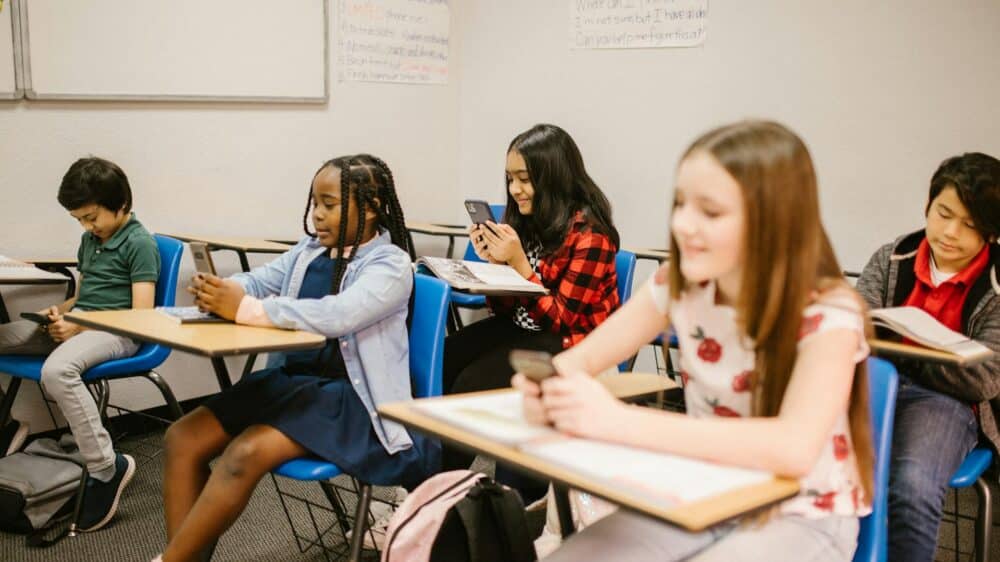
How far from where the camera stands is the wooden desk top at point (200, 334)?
4.81ft

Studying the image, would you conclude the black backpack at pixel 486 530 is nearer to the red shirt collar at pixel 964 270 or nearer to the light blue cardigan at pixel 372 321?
the light blue cardigan at pixel 372 321

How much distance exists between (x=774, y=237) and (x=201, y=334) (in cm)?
107

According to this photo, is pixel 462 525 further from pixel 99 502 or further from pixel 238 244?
pixel 238 244

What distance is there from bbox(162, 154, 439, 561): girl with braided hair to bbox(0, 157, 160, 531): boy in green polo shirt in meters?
0.78

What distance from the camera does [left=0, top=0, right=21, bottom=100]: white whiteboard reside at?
283 cm

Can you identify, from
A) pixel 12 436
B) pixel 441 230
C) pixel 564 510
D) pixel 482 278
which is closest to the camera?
pixel 564 510

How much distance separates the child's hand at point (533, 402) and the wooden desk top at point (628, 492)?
10 centimetres

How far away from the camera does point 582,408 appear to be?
102 centimetres

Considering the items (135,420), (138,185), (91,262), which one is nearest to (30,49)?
(138,185)

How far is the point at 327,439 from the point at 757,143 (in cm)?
107

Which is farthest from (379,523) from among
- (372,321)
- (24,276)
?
(24,276)

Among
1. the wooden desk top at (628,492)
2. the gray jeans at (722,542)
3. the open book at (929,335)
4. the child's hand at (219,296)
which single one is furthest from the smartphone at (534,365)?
the child's hand at (219,296)

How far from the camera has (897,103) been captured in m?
3.07

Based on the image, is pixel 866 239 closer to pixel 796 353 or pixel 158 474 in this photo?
pixel 796 353
